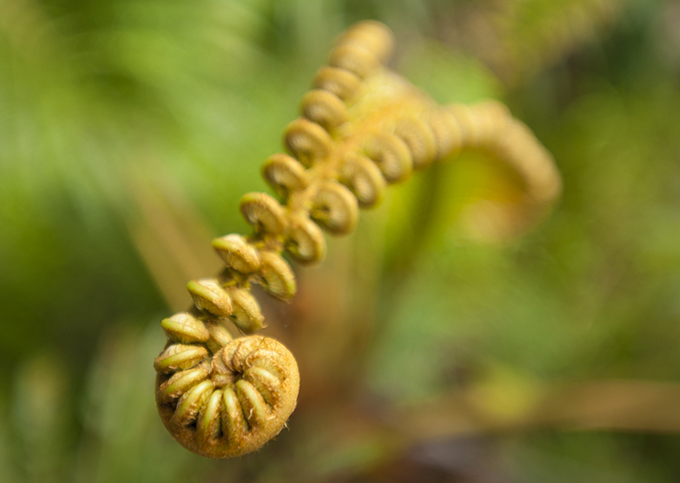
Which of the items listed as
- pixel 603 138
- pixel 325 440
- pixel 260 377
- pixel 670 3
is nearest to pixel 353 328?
pixel 325 440

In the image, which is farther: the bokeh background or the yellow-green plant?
the bokeh background

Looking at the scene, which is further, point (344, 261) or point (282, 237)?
point (344, 261)

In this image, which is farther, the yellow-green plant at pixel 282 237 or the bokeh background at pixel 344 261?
the bokeh background at pixel 344 261

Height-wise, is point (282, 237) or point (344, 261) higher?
point (344, 261)

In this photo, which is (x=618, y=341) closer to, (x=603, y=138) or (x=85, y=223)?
(x=603, y=138)
